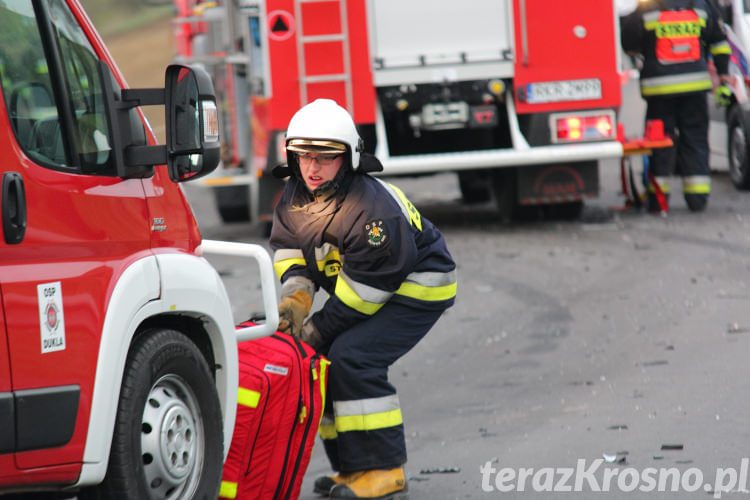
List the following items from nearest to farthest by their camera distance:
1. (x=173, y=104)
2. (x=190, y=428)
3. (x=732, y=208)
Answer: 1. (x=173, y=104)
2. (x=190, y=428)
3. (x=732, y=208)

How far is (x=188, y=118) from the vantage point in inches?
144

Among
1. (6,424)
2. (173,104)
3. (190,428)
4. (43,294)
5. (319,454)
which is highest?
(173,104)

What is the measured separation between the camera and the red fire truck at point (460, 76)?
35.9 ft

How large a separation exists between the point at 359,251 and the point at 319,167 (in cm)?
40

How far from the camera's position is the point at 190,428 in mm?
4039

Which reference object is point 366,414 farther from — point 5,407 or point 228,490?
point 5,407

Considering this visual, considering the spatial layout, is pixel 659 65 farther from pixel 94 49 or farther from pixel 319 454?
pixel 94 49

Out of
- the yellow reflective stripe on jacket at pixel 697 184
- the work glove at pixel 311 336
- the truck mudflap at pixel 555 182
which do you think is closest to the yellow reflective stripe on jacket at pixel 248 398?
the work glove at pixel 311 336

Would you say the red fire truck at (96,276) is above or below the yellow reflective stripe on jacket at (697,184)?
above

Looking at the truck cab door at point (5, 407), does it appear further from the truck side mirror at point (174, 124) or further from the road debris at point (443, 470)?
the road debris at point (443, 470)

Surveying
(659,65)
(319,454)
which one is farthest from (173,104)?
(659,65)

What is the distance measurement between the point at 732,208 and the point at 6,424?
396 inches

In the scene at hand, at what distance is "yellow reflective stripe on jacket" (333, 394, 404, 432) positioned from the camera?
15.6ft

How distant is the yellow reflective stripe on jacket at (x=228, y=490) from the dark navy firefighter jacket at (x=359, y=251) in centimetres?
78
